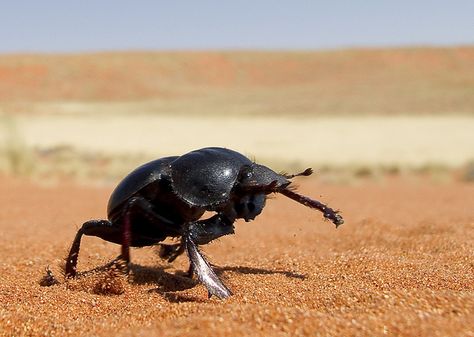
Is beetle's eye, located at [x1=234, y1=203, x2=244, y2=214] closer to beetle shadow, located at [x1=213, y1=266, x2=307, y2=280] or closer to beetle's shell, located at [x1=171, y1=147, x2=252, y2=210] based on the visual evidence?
beetle's shell, located at [x1=171, y1=147, x2=252, y2=210]

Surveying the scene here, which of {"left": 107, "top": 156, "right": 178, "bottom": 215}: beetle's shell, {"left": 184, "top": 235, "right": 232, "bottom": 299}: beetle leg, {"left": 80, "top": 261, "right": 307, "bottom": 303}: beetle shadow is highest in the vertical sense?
{"left": 107, "top": 156, "right": 178, "bottom": 215}: beetle's shell

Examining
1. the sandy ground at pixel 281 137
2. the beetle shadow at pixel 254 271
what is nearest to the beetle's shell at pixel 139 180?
the beetle shadow at pixel 254 271

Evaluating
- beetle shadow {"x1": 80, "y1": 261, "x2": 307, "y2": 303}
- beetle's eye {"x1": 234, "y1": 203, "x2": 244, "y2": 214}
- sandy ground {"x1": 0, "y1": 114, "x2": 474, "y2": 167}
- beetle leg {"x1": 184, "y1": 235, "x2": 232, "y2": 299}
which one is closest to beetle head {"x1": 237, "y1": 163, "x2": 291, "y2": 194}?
beetle's eye {"x1": 234, "y1": 203, "x2": 244, "y2": 214}

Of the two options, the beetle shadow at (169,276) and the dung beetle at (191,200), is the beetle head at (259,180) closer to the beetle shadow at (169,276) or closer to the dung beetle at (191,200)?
the dung beetle at (191,200)

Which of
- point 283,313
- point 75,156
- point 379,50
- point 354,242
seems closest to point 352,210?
point 354,242

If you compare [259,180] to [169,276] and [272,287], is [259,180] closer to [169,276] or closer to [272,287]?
[272,287]

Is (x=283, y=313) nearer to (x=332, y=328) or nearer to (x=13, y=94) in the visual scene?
(x=332, y=328)
